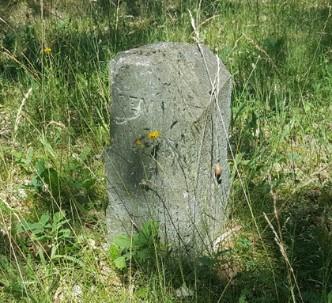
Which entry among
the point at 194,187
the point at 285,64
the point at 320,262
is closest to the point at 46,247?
the point at 194,187

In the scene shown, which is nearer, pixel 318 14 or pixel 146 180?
pixel 146 180

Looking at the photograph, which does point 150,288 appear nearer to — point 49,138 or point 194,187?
point 194,187

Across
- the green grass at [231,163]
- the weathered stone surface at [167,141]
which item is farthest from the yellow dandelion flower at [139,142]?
the green grass at [231,163]

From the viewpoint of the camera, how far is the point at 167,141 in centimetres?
225

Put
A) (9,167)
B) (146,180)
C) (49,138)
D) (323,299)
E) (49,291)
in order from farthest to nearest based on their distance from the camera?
(49,138) < (9,167) < (146,180) < (49,291) < (323,299)

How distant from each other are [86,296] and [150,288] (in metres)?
0.26

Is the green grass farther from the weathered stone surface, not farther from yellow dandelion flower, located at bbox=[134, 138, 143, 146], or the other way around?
yellow dandelion flower, located at bbox=[134, 138, 143, 146]

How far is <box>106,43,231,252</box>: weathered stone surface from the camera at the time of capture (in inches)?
86.7

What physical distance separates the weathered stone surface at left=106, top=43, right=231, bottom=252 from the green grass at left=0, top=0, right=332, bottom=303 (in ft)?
0.54

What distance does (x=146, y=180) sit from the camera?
2318mm

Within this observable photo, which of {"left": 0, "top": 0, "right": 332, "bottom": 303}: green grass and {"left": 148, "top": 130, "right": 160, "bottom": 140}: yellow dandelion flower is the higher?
{"left": 148, "top": 130, "right": 160, "bottom": 140}: yellow dandelion flower

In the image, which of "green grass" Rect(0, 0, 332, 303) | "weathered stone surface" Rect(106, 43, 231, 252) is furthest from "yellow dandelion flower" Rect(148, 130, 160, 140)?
"green grass" Rect(0, 0, 332, 303)

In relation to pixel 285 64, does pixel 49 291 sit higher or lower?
lower

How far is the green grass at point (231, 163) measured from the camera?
220 centimetres
